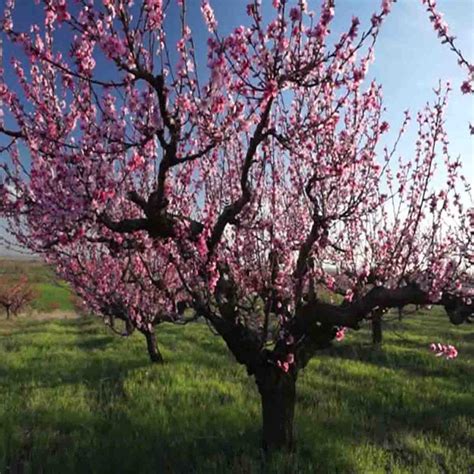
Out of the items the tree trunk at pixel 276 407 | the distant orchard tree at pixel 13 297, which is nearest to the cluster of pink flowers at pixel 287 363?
the tree trunk at pixel 276 407

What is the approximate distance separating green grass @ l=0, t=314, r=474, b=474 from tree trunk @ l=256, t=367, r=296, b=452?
0.26 m

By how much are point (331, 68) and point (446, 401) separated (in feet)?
27.5

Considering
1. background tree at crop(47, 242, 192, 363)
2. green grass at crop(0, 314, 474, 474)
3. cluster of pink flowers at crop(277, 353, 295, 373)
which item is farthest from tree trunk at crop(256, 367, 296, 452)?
background tree at crop(47, 242, 192, 363)

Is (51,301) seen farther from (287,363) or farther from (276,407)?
(287,363)

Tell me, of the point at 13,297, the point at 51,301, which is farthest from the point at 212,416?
the point at 51,301

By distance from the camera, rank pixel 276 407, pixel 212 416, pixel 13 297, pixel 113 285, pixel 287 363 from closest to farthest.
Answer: pixel 287 363, pixel 276 407, pixel 212 416, pixel 113 285, pixel 13 297

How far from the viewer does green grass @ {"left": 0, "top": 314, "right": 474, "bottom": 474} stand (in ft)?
20.7

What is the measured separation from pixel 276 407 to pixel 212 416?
1827 mm

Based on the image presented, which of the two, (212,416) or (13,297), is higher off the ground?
(13,297)

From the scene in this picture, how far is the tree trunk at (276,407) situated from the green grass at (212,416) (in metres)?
0.26

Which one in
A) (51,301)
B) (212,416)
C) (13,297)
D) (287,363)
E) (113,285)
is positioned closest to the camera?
(287,363)

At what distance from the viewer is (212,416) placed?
8062mm

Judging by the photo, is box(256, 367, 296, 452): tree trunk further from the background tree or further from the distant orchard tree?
the distant orchard tree

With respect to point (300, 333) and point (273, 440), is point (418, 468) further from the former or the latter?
point (300, 333)
